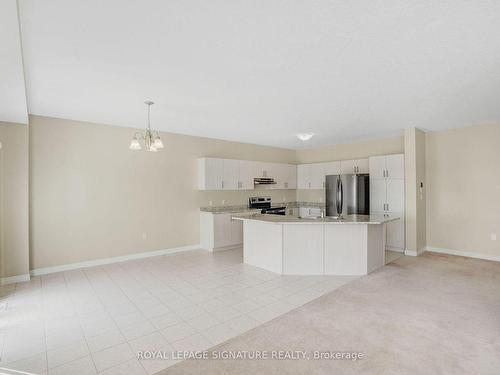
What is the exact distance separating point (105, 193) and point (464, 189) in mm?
7168

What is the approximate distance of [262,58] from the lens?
272 cm

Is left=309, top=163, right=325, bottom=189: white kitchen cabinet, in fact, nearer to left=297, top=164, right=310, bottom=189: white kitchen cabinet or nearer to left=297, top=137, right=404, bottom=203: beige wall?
left=297, top=164, right=310, bottom=189: white kitchen cabinet

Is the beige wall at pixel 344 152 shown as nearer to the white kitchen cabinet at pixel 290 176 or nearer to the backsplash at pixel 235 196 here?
the white kitchen cabinet at pixel 290 176

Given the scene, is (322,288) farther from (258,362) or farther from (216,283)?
(258,362)

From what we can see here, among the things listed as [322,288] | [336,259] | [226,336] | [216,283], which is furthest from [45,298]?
[336,259]

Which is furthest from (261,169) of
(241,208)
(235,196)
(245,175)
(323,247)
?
(323,247)

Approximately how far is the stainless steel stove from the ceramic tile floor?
2.65 m

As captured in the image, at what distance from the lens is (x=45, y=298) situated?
12.2ft

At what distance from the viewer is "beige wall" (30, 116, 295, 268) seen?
15.6 ft

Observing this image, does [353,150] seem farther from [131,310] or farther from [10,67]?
[10,67]

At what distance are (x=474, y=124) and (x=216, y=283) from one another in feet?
18.9

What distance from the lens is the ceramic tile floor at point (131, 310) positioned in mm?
2459

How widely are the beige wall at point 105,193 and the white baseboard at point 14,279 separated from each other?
255mm

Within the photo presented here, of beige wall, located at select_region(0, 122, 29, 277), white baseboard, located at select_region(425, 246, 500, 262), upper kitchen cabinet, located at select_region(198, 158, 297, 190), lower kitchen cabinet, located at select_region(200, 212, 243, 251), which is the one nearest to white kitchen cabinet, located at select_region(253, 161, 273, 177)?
upper kitchen cabinet, located at select_region(198, 158, 297, 190)
